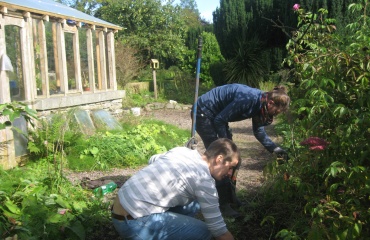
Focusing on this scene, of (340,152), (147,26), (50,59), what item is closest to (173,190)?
(340,152)

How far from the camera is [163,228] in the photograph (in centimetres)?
270

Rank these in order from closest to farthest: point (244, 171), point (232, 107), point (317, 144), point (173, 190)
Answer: point (317, 144) → point (173, 190) → point (232, 107) → point (244, 171)

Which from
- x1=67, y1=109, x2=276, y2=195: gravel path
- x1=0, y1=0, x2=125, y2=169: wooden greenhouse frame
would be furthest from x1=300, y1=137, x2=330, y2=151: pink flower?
x1=0, y1=0, x2=125, y2=169: wooden greenhouse frame

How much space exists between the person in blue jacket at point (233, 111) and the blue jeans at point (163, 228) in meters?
1.10

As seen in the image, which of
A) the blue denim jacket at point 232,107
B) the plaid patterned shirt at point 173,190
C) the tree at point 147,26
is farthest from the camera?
the tree at point 147,26

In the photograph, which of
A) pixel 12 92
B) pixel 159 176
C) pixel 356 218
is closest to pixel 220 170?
pixel 159 176

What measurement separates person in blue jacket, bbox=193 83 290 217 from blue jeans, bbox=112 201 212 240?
3.61 ft

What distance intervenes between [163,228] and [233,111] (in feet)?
5.26

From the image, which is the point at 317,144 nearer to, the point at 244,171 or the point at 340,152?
the point at 340,152

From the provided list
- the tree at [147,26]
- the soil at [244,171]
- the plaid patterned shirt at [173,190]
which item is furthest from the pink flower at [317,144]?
the tree at [147,26]

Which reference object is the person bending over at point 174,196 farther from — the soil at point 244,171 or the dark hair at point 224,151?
the soil at point 244,171

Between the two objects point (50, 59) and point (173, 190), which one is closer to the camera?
point (173, 190)

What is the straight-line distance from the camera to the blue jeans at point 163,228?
265 centimetres

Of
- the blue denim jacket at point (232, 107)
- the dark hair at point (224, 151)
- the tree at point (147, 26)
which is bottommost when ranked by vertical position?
the dark hair at point (224, 151)
